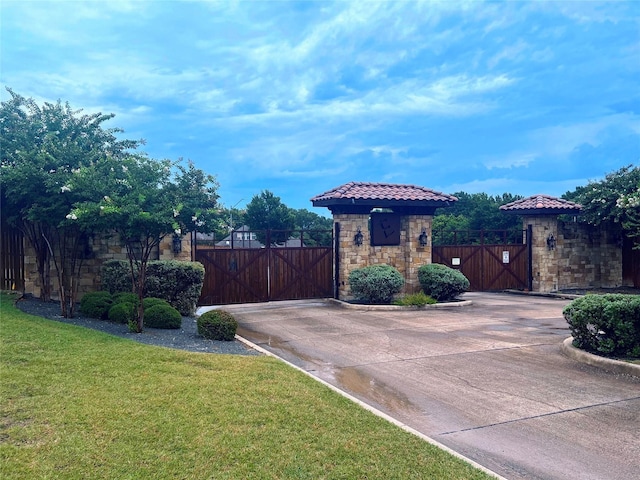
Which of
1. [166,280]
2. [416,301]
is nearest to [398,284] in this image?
[416,301]

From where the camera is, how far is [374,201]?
54.6ft

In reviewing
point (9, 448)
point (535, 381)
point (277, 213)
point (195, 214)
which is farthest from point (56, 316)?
point (277, 213)

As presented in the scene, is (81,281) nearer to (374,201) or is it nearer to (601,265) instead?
(374,201)

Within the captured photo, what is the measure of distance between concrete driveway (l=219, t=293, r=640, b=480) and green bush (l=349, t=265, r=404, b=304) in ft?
7.25

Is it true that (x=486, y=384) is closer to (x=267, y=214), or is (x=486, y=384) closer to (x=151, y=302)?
(x=151, y=302)

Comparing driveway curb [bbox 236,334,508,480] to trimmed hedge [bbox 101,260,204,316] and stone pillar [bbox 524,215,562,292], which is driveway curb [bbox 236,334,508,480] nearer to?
trimmed hedge [bbox 101,260,204,316]

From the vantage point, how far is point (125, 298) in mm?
11383

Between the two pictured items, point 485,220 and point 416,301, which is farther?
point 485,220

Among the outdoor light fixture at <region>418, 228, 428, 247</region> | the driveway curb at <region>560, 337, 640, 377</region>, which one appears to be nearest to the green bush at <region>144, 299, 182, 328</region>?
the driveway curb at <region>560, 337, 640, 377</region>

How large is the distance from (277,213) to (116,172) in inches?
1228

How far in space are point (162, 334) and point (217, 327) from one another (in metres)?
1.21

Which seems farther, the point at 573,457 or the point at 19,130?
the point at 19,130

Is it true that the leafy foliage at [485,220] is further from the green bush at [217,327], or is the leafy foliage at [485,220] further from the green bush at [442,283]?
the green bush at [217,327]

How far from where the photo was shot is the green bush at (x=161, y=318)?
35.2 feet
